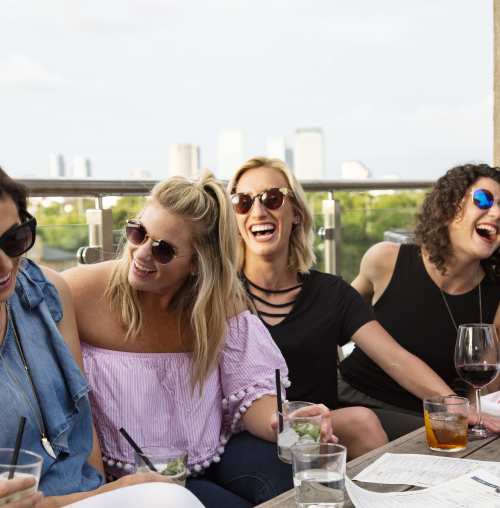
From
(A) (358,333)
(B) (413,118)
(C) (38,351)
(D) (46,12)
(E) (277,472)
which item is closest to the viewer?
(C) (38,351)

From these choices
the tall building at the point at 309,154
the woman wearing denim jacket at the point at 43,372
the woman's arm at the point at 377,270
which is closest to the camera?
the woman wearing denim jacket at the point at 43,372

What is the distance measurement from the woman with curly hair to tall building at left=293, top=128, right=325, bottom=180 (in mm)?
10304

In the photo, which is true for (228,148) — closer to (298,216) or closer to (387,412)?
(298,216)

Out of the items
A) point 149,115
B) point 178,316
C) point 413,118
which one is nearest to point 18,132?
point 149,115

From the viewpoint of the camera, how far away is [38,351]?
197 cm

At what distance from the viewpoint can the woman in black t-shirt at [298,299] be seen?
300cm

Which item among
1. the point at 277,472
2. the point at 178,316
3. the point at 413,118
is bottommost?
the point at 277,472

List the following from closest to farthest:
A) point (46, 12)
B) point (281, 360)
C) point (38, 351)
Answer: point (38, 351) → point (281, 360) → point (46, 12)

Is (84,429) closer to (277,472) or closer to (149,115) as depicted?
(277,472)

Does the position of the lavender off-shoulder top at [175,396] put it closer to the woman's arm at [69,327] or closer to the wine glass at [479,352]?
the woman's arm at [69,327]

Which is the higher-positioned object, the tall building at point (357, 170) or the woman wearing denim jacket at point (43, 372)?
the tall building at point (357, 170)

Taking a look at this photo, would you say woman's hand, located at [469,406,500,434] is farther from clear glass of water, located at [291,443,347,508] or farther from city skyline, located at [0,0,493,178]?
city skyline, located at [0,0,493,178]

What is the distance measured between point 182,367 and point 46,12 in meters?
45.3

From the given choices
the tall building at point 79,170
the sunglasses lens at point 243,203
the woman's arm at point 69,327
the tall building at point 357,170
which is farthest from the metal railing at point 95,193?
the tall building at point 357,170
